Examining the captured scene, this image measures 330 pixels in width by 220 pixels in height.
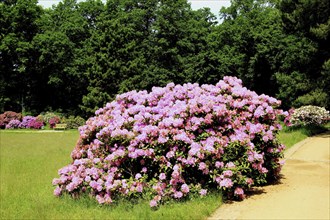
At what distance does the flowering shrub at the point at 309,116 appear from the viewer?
20.4 m

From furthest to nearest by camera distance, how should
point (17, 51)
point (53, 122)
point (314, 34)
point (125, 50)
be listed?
point (17, 51) → point (125, 50) → point (53, 122) → point (314, 34)

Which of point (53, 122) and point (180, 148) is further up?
point (53, 122)

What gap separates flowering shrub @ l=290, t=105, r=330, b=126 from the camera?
20.4m

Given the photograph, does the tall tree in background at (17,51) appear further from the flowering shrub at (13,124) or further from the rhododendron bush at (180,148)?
the rhododendron bush at (180,148)

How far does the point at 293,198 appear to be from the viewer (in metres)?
7.11

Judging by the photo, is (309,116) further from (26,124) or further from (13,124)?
(13,124)

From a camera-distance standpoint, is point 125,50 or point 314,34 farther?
point 125,50

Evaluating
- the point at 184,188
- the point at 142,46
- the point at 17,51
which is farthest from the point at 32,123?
the point at 184,188

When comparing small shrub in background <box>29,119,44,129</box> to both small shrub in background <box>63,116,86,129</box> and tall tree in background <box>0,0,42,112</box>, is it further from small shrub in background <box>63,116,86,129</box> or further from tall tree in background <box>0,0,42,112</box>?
tall tree in background <box>0,0,42,112</box>

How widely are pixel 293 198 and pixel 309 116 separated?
47.7ft

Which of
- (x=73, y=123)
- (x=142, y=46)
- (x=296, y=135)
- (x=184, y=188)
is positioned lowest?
(x=184, y=188)

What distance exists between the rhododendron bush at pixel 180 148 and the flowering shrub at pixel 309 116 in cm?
1268

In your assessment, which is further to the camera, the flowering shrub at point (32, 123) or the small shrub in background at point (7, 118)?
the small shrub in background at point (7, 118)

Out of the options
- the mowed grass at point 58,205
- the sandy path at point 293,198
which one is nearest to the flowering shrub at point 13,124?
the mowed grass at point 58,205
